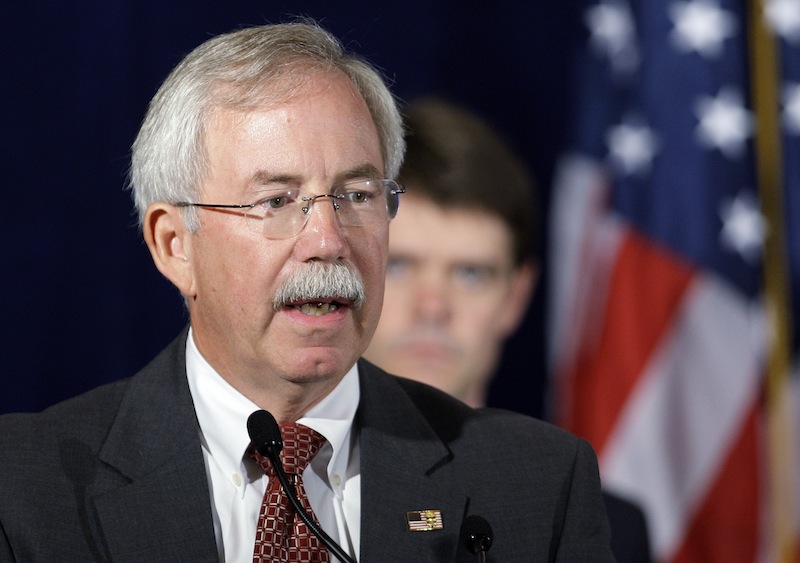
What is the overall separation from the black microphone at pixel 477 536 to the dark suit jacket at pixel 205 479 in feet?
0.57

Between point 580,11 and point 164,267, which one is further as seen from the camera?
point 580,11

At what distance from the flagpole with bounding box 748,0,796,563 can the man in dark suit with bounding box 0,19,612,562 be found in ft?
7.76

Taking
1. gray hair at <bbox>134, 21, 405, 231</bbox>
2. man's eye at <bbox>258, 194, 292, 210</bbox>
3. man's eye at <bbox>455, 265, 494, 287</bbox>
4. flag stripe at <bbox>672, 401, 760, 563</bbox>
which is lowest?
flag stripe at <bbox>672, 401, 760, 563</bbox>

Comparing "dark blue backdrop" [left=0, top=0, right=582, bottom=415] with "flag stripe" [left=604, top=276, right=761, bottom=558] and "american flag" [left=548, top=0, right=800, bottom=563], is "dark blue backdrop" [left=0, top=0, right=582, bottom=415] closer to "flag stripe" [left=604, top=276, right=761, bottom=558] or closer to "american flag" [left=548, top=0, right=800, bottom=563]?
"american flag" [left=548, top=0, right=800, bottom=563]

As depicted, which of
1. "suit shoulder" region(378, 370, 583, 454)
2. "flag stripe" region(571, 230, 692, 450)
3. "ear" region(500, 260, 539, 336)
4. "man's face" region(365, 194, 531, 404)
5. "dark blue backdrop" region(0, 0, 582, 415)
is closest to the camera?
"suit shoulder" region(378, 370, 583, 454)

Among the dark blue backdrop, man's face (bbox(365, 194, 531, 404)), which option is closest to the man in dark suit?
the dark blue backdrop

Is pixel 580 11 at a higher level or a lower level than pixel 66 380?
higher

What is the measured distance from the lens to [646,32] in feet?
15.3

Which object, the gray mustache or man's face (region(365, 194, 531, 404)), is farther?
man's face (region(365, 194, 531, 404))

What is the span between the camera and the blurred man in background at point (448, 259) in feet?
13.8

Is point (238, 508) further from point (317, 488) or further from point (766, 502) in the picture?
point (766, 502)

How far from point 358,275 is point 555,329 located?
2844 mm

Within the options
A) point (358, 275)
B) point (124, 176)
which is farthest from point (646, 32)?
point (358, 275)

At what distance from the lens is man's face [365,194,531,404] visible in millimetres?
4188
